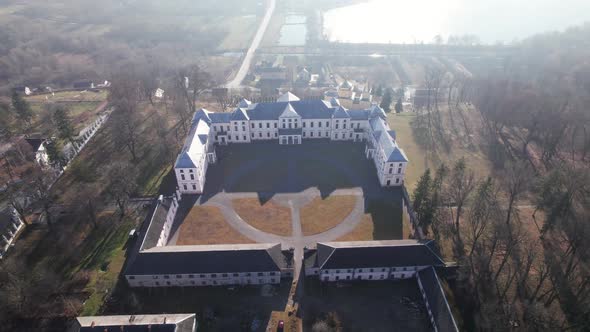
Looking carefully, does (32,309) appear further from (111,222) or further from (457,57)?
(457,57)

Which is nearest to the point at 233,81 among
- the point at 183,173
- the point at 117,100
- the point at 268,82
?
the point at 268,82

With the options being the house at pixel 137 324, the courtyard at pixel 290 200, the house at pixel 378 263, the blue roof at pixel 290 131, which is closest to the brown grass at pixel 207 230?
the courtyard at pixel 290 200

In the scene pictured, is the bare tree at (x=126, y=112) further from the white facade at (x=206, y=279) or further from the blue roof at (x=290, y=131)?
the white facade at (x=206, y=279)

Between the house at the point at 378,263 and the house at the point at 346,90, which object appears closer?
the house at the point at 378,263

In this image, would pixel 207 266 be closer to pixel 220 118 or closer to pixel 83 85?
pixel 220 118

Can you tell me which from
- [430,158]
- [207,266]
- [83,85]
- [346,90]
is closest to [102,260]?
[207,266]
